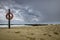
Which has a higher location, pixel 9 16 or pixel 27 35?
pixel 9 16

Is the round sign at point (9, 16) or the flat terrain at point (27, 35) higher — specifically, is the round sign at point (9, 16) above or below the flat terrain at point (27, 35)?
above

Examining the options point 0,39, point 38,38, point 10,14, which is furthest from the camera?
point 10,14

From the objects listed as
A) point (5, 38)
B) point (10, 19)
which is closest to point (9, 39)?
point (5, 38)

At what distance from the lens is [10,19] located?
19.9ft

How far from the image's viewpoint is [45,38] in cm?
495

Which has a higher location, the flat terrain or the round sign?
the round sign

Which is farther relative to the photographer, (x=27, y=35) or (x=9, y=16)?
(x=9, y=16)

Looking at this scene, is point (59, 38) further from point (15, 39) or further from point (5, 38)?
point (5, 38)

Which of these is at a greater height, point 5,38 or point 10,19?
point 10,19

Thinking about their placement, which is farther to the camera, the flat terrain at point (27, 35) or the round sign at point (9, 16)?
the round sign at point (9, 16)

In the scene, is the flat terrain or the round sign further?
the round sign

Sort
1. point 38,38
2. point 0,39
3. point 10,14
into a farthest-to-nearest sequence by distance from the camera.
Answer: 1. point 10,14
2. point 38,38
3. point 0,39

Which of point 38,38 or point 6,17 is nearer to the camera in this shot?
point 38,38

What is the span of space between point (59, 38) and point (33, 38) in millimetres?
1079
